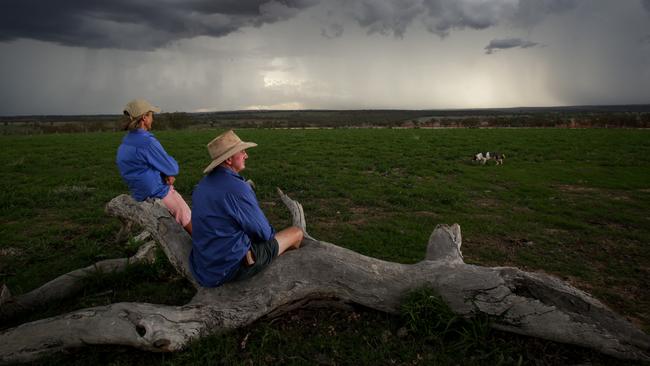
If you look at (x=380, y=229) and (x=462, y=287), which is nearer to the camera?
(x=462, y=287)

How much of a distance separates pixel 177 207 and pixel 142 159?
32.8 inches

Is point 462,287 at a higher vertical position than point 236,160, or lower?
lower

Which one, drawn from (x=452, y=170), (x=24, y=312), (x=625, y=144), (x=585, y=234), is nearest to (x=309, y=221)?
(x=24, y=312)

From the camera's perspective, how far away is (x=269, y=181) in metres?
12.4

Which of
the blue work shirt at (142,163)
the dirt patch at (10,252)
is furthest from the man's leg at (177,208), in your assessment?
the dirt patch at (10,252)

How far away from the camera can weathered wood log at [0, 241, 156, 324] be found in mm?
4562

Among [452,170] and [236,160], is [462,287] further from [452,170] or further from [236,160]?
[452,170]

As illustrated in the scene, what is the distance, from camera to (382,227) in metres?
8.06

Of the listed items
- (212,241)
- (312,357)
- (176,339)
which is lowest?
Answer: (312,357)

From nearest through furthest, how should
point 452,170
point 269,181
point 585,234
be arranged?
1. point 585,234
2. point 269,181
3. point 452,170

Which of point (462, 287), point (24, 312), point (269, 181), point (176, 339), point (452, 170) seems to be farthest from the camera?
point (452, 170)

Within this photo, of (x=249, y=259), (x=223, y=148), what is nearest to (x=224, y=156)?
(x=223, y=148)

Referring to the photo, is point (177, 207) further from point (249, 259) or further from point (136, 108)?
point (249, 259)

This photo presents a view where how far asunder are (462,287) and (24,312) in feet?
17.6
